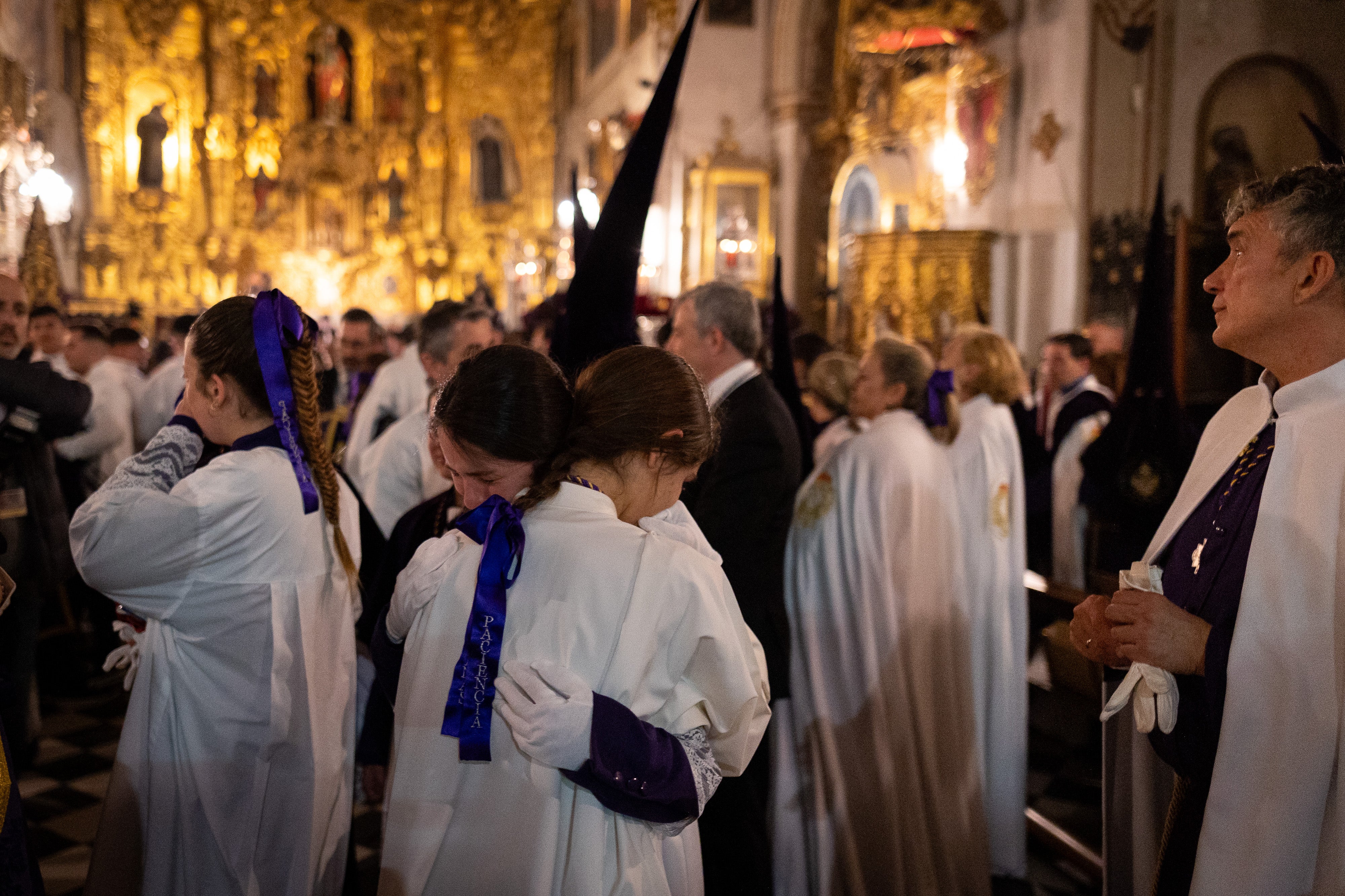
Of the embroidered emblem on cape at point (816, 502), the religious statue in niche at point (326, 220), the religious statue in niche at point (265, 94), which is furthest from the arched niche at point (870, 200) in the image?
the religious statue in niche at point (265, 94)

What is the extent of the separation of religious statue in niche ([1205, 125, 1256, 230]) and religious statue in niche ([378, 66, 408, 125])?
55.1ft

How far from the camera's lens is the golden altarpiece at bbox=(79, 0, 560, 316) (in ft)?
66.6

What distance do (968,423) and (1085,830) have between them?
168 cm

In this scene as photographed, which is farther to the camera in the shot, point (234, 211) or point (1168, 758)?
point (234, 211)

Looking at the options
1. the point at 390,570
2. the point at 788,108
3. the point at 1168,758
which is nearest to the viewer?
the point at 1168,758

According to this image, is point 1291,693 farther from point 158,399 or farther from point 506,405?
point 158,399

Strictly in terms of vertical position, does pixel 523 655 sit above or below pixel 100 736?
above

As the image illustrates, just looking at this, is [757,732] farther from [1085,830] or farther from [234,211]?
[234,211]

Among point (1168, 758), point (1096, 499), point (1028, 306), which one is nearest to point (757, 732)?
point (1168, 758)

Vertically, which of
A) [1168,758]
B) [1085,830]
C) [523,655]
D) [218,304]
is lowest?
[1085,830]

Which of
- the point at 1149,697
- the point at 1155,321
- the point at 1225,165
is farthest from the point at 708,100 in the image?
the point at 1149,697

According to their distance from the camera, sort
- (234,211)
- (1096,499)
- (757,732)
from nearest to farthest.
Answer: (757,732) → (1096,499) → (234,211)

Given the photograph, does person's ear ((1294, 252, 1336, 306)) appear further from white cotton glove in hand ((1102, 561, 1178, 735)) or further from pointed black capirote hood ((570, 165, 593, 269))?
pointed black capirote hood ((570, 165, 593, 269))

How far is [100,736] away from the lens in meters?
4.88
